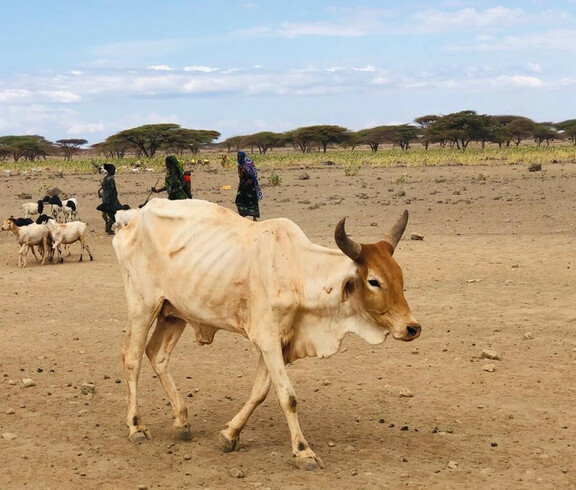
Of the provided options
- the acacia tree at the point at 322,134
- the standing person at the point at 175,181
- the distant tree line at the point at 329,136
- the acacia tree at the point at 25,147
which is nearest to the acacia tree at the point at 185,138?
the distant tree line at the point at 329,136

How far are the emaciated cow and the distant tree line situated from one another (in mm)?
64337

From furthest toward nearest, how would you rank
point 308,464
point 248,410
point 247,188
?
point 247,188 < point 248,410 < point 308,464

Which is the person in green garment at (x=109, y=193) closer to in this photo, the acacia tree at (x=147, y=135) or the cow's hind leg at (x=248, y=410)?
the cow's hind leg at (x=248, y=410)

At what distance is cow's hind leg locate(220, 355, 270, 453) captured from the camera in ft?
19.6

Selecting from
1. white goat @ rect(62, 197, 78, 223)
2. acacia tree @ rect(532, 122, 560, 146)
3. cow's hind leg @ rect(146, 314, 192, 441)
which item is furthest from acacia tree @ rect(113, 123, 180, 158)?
cow's hind leg @ rect(146, 314, 192, 441)

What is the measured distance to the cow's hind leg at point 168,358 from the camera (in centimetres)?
643

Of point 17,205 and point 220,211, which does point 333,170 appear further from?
point 220,211

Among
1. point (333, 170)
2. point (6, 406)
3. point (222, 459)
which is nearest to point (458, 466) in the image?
point (222, 459)

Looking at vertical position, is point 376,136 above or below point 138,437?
below

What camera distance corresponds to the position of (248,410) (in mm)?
6012

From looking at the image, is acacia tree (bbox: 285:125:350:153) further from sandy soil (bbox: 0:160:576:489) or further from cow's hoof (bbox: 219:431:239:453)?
cow's hoof (bbox: 219:431:239:453)

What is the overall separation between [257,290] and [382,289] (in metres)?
→ 0.88

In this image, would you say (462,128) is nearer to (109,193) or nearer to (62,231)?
(109,193)

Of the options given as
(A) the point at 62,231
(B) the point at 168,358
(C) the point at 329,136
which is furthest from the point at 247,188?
(C) the point at 329,136
